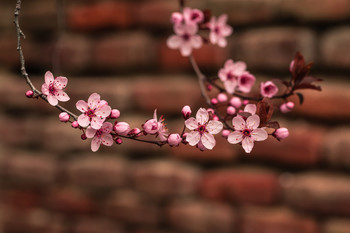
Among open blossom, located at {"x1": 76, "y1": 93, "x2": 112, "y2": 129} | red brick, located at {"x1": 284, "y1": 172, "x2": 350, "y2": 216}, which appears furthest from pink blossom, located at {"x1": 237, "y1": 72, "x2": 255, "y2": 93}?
red brick, located at {"x1": 284, "y1": 172, "x2": 350, "y2": 216}

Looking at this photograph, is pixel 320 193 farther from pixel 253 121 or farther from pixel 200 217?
pixel 253 121

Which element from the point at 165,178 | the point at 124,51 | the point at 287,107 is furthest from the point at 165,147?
the point at 287,107

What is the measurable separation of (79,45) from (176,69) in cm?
39

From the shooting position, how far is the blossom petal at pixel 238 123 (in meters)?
0.49

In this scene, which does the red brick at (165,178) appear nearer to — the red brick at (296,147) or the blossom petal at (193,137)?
the red brick at (296,147)

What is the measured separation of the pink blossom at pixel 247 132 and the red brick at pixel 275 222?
34.6 inches

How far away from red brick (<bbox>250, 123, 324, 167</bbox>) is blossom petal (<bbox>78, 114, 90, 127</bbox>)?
86 centimetres

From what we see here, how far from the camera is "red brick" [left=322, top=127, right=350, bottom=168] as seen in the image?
1.19 meters

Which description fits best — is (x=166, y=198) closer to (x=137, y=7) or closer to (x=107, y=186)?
(x=107, y=186)

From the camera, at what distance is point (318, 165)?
1248mm

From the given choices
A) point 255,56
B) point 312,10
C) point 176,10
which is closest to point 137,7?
point 176,10

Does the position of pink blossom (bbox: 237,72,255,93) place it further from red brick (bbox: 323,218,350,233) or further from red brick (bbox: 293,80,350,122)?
red brick (bbox: 323,218,350,233)

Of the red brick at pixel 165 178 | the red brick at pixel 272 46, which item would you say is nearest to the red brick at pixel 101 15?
the red brick at pixel 272 46

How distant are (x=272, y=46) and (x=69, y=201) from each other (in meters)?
0.93
